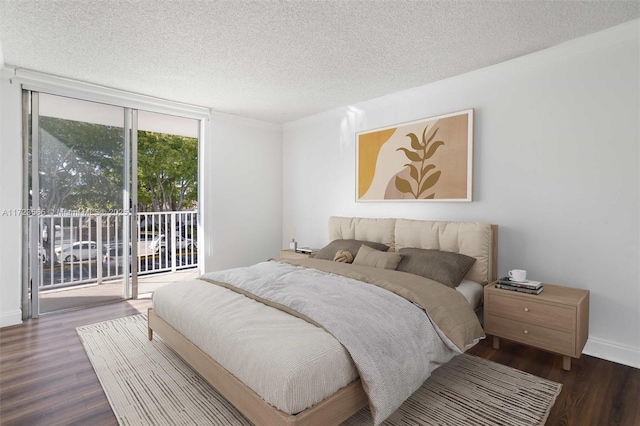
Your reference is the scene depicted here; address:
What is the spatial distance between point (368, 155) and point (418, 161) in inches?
29.2

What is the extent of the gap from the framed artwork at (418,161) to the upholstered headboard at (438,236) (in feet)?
1.11

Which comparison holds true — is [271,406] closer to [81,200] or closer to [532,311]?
[532,311]

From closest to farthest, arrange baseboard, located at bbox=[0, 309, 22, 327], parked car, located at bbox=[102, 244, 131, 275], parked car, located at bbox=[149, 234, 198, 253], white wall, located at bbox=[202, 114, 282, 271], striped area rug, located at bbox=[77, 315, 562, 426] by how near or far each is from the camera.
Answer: striped area rug, located at bbox=[77, 315, 562, 426] < baseboard, located at bbox=[0, 309, 22, 327] < parked car, located at bbox=[102, 244, 131, 275] < white wall, located at bbox=[202, 114, 282, 271] < parked car, located at bbox=[149, 234, 198, 253]

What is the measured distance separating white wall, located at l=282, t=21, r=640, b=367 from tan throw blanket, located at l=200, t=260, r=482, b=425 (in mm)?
1436

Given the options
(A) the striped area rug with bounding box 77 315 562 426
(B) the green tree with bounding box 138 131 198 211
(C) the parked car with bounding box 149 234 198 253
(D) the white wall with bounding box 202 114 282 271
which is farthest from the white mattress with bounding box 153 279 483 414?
(B) the green tree with bounding box 138 131 198 211

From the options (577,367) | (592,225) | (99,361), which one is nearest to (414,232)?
(592,225)

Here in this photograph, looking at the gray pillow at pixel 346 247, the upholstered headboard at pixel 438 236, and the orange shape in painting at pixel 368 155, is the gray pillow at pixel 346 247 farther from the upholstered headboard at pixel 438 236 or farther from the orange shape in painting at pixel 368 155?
the orange shape in painting at pixel 368 155

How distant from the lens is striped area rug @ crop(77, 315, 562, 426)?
6.26 ft

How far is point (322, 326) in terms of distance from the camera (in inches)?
73.8

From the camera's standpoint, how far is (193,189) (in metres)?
7.21

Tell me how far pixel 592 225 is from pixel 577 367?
3.71ft

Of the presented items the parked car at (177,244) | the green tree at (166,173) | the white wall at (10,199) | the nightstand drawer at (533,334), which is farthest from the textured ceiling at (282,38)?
the green tree at (166,173)

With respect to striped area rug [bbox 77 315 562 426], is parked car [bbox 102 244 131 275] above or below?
above

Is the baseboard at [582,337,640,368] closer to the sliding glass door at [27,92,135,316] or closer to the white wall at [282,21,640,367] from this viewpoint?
the white wall at [282,21,640,367]
